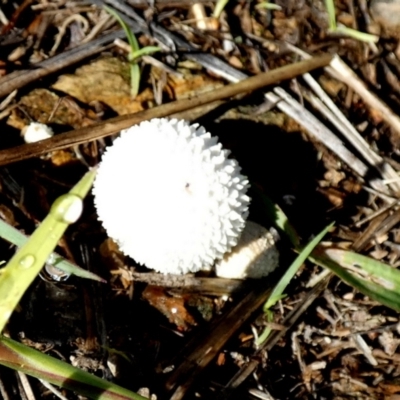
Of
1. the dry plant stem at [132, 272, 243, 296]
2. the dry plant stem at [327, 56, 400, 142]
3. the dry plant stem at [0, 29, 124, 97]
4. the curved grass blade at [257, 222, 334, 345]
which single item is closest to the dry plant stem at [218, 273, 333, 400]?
the curved grass blade at [257, 222, 334, 345]

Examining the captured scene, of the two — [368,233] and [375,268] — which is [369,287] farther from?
[368,233]

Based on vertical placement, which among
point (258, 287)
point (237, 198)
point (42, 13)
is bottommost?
point (258, 287)

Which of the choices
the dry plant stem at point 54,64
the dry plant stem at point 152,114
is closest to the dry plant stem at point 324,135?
the dry plant stem at point 152,114

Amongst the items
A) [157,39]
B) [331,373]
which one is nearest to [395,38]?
[157,39]

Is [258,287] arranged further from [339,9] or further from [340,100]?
[339,9]

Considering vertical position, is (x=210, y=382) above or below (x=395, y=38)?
below

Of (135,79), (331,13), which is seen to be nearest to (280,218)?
(135,79)
